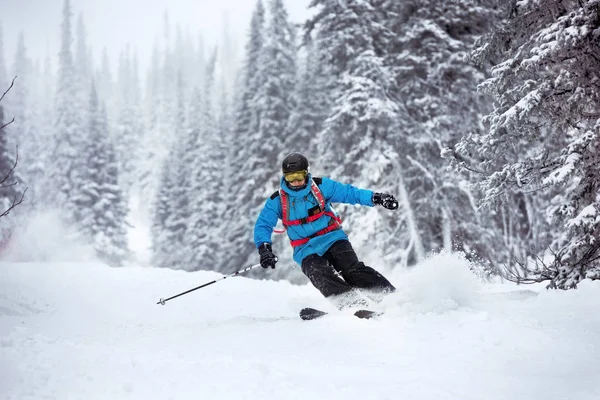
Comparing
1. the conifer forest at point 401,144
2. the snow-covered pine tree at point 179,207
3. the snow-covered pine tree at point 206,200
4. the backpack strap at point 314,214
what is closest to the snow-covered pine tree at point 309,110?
the conifer forest at point 401,144

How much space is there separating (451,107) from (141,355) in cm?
1333

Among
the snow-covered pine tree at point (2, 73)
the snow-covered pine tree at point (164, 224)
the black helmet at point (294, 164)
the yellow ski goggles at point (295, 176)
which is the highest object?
the snow-covered pine tree at point (2, 73)

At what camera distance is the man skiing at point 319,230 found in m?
5.86

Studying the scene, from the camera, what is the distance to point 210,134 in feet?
108

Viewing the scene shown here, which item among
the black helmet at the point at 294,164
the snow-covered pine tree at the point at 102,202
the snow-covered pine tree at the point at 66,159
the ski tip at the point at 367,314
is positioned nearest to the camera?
the ski tip at the point at 367,314

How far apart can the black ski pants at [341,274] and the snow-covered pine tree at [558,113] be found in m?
2.00

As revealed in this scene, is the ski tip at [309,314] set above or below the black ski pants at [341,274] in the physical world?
below

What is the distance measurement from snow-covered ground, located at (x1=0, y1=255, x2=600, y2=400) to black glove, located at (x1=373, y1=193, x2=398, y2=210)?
2.98ft

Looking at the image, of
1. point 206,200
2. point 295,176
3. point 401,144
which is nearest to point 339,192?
point 295,176

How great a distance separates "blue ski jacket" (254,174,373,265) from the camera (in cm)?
624

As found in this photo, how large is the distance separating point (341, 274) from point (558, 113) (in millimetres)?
3490

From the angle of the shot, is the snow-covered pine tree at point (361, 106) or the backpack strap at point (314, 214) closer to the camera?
the backpack strap at point (314, 214)

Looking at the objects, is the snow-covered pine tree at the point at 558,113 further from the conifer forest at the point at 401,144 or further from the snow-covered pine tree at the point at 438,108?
the snow-covered pine tree at the point at 438,108

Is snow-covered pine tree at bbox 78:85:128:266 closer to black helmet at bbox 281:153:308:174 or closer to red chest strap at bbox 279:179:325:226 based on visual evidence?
red chest strap at bbox 279:179:325:226
